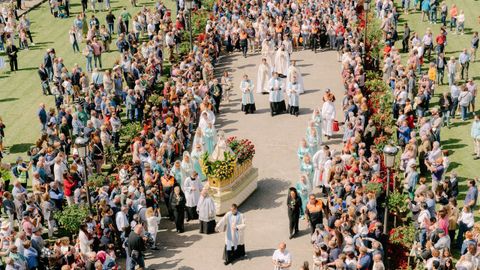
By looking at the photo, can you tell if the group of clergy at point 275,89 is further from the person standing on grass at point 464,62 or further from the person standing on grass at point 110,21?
the person standing on grass at point 110,21

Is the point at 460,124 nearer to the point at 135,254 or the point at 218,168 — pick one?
the point at 218,168

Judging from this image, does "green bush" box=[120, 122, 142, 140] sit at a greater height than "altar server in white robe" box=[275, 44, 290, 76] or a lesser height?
lesser

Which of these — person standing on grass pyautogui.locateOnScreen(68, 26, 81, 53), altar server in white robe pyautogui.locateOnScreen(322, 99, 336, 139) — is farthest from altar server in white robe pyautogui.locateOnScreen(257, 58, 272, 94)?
person standing on grass pyautogui.locateOnScreen(68, 26, 81, 53)

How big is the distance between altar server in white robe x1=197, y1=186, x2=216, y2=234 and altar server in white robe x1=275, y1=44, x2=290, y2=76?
1227 cm

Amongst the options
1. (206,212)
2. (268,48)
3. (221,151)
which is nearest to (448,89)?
(268,48)

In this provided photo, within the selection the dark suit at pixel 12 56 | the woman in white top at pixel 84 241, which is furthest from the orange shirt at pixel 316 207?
the dark suit at pixel 12 56

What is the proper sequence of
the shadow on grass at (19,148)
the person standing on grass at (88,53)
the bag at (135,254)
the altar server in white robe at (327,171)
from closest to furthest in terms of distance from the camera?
the bag at (135,254) < the altar server in white robe at (327,171) < the shadow on grass at (19,148) < the person standing on grass at (88,53)

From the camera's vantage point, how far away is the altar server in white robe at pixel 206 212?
19953 mm

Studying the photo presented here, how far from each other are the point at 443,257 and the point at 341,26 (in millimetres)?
19298

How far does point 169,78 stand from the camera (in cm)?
3041

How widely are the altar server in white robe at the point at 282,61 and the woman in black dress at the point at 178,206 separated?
12214 mm

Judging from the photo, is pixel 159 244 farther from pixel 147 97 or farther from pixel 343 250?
pixel 147 97

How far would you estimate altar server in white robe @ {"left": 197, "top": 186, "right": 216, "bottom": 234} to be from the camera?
20.0 meters

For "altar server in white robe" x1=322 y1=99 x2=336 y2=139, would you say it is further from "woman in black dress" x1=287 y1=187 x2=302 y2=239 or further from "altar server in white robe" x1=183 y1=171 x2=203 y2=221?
"altar server in white robe" x1=183 y1=171 x2=203 y2=221
